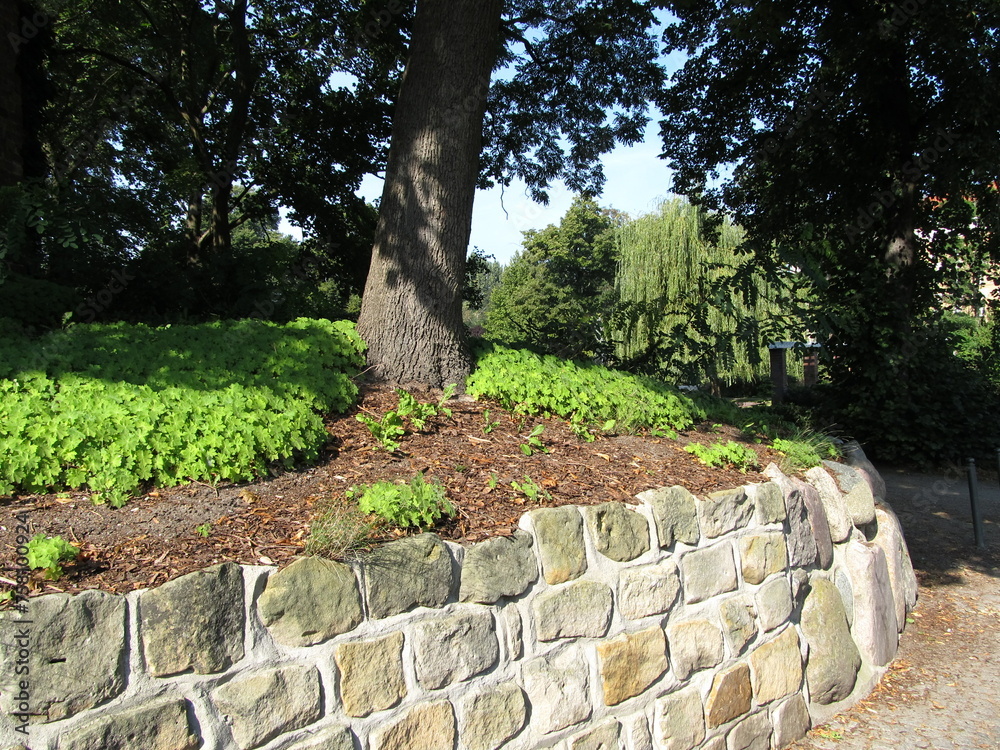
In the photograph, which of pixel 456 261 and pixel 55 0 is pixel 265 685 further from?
pixel 55 0

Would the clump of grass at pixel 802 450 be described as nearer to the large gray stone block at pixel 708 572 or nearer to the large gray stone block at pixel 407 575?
the large gray stone block at pixel 708 572

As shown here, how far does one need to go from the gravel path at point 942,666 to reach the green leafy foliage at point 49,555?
12.5ft

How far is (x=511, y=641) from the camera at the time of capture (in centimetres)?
291

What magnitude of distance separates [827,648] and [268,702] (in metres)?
3.36

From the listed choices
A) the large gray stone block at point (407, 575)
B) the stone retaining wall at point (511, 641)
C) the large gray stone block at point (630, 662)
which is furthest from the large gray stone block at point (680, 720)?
the large gray stone block at point (407, 575)

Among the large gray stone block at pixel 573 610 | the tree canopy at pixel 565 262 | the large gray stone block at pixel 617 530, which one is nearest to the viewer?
the large gray stone block at pixel 573 610

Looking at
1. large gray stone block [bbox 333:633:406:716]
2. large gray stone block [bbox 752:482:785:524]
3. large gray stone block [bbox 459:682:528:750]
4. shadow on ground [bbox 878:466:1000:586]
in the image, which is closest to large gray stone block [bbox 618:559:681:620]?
large gray stone block [bbox 459:682:528:750]

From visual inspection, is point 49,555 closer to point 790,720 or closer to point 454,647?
point 454,647

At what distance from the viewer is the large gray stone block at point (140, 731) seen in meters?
2.00

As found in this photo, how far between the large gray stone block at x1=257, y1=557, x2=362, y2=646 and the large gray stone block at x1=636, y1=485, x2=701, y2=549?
165cm

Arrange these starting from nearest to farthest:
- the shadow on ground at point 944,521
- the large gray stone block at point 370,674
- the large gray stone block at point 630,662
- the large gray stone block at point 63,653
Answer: the large gray stone block at point 63,653, the large gray stone block at point 370,674, the large gray stone block at point 630,662, the shadow on ground at point 944,521

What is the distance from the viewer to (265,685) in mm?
2326

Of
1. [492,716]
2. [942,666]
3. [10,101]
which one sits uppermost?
[10,101]

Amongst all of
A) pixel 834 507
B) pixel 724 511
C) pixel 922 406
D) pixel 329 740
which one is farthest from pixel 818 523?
pixel 922 406
